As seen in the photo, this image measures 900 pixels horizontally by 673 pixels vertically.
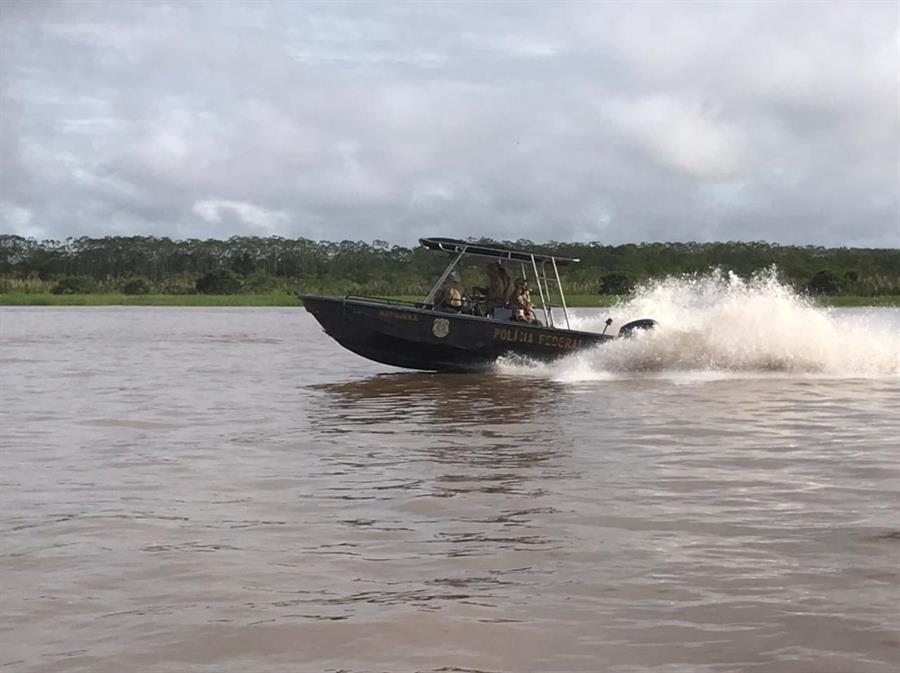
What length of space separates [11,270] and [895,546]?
88772 millimetres

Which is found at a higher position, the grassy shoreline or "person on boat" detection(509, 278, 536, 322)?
the grassy shoreline

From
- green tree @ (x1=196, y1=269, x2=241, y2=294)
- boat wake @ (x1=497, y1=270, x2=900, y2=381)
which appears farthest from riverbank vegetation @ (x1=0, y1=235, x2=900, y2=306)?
boat wake @ (x1=497, y1=270, x2=900, y2=381)

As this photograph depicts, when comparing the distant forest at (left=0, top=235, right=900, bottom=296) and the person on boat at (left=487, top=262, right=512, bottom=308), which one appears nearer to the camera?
the person on boat at (left=487, top=262, right=512, bottom=308)

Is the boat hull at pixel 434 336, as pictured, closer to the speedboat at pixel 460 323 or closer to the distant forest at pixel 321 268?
the speedboat at pixel 460 323

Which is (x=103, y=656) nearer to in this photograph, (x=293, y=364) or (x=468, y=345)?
(x=468, y=345)

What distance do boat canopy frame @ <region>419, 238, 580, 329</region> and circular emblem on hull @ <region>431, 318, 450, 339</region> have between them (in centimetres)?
46

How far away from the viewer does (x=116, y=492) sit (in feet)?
25.7

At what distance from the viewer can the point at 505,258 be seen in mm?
17938

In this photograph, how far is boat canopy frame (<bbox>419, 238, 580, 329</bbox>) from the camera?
17719 mm

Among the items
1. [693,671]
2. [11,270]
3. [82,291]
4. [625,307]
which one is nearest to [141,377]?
[625,307]

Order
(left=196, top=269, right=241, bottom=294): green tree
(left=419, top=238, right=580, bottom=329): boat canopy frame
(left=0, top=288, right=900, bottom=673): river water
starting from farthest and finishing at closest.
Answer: (left=196, top=269, right=241, bottom=294): green tree, (left=419, top=238, right=580, bottom=329): boat canopy frame, (left=0, top=288, right=900, bottom=673): river water

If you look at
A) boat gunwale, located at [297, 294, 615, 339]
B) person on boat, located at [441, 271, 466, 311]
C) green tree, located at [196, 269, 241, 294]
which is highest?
green tree, located at [196, 269, 241, 294]

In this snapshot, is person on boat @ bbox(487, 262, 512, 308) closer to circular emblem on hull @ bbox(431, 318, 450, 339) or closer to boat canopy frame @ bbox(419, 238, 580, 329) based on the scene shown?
boat canopy frame @ bbox(419, 238, 580, 329)

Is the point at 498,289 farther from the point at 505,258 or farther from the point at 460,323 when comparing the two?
the point at 460,323
